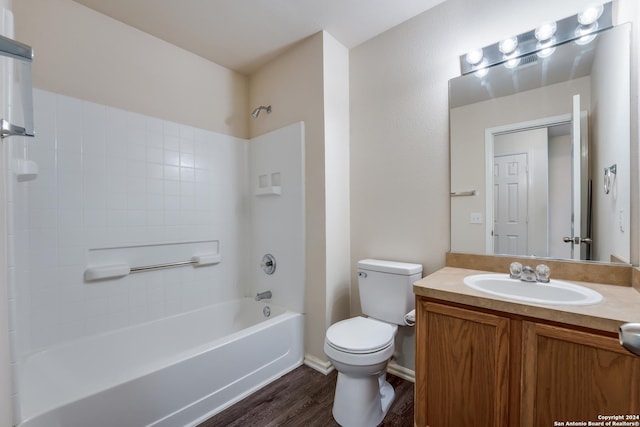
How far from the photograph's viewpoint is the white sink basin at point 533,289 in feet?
3.65

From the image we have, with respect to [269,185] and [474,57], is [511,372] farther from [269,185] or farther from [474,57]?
[269,185]

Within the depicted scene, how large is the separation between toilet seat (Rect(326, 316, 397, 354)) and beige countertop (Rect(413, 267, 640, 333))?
1.35 ft

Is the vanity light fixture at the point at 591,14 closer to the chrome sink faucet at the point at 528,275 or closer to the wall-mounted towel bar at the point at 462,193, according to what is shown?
the wall-mounted towel bar at the point at 462,193

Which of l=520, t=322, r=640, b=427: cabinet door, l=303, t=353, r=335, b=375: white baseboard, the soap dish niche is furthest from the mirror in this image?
the soap dish niche

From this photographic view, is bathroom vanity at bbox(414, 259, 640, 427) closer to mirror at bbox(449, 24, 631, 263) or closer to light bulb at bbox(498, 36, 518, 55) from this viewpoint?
mirror at bbox(449, 24, 631, 263)

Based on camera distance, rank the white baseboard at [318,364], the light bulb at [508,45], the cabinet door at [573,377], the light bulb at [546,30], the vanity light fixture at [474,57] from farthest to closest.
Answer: the white baseboard at [318,364]
the vanity light fixture at [474,57]
the light bulb at [508,45]
the light bulb at [546,30]
the cabinet door at [573,377]

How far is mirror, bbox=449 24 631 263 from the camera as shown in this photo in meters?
1.24

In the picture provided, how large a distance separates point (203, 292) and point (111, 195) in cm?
101

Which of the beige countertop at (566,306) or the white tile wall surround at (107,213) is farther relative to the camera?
the white tile wall surround at (107,213)

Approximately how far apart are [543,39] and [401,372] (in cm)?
215

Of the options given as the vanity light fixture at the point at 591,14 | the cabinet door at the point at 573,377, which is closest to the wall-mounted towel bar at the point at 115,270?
the cabinet door at the point at 573,377

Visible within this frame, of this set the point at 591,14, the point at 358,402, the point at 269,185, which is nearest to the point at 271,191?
the point at 269,185

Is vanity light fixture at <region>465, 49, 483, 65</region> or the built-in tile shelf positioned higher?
vanity light fixture at <region>465, 49, 483, 65</region>

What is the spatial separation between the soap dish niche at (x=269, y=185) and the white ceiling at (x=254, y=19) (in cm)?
103
